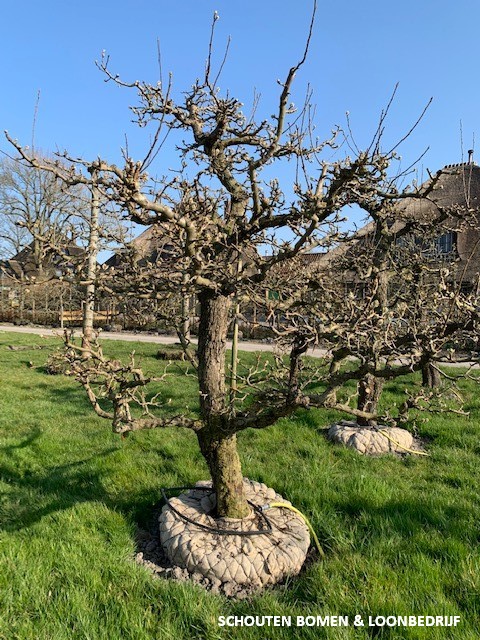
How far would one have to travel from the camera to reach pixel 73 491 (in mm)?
4125

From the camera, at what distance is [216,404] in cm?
325

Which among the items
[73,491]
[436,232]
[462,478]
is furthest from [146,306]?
[436,232]

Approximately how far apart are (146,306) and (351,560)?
249 cm

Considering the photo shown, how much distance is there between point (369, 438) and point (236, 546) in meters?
2.93

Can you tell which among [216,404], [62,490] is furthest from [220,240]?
[62,490]

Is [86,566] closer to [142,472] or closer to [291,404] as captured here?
[142,472]

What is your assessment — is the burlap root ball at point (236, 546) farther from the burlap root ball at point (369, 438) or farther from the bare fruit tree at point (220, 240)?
the burlap root ball at point (369, 438)

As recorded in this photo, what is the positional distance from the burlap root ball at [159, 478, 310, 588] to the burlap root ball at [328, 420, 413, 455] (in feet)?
6.99

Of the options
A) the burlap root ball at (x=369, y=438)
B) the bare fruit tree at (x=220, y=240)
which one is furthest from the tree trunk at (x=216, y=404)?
the burlap root ball at (x=369, y=438)

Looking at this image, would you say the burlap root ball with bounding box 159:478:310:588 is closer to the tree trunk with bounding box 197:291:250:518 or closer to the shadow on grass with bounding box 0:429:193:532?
the tree trunk with bounding box 197:291:250:518

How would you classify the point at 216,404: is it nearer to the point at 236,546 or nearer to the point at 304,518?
the point at 236,546

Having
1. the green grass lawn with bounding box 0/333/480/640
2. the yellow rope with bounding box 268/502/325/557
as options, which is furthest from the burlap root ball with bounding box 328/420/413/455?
the yellow rope with bounding box 268/502/325/557

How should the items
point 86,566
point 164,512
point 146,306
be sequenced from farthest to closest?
1. point 146,306
2. point 164,512
3. point 86,566

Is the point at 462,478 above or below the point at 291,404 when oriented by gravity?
below
